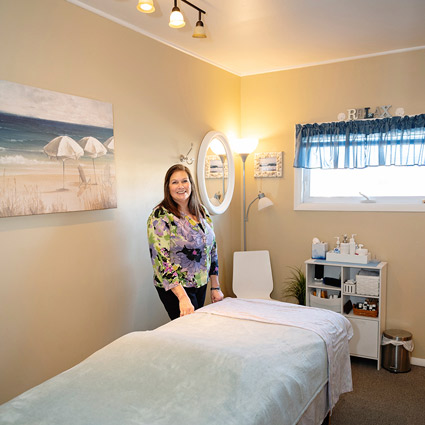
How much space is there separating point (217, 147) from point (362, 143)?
1195 millimetres

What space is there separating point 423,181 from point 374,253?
0.68 metres

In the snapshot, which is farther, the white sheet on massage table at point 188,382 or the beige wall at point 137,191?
the beige wall at point 137,191

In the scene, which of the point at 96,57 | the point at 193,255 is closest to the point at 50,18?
the point at 96,57

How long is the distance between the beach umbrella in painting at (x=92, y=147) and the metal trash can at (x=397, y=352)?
251 centimetres

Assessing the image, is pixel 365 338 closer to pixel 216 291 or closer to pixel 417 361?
pixel 417 361

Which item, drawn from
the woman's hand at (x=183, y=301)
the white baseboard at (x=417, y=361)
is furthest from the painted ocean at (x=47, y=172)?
the white baseboard at (x=417, y=361)

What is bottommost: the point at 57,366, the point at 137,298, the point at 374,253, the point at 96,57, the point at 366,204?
the point at 57,366

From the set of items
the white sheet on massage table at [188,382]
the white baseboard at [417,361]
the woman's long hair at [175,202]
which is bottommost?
the white baseboard at [417,361]

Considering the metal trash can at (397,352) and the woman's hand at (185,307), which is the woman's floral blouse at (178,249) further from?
the metal trash can at (397,352)

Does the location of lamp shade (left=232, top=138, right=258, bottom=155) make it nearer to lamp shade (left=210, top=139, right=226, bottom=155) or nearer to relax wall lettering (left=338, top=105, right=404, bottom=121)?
lamp shade (left=210, top=139, right=226, bottom=155)

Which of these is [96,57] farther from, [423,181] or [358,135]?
[423,181]

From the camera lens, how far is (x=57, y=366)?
7.59 ft

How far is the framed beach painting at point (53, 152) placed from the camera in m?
2.00

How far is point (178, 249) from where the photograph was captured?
2.49m
